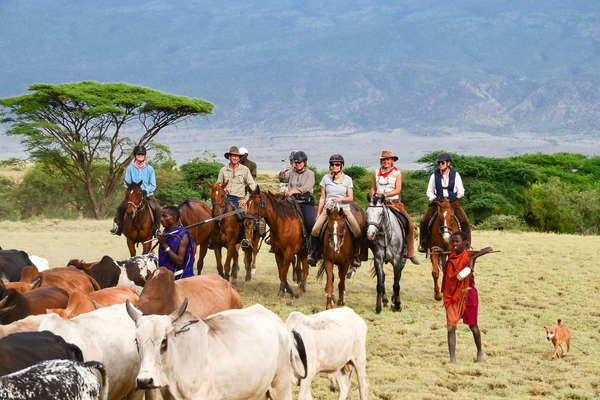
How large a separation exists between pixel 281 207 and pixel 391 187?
205 cm

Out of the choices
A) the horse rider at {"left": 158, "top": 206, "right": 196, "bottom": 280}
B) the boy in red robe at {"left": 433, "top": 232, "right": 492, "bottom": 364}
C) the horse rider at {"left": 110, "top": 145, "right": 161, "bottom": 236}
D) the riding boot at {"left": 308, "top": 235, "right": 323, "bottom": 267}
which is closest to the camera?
the boy in red robe at {"left": 433, "top": 232, "right": 492, "bottom": 364}

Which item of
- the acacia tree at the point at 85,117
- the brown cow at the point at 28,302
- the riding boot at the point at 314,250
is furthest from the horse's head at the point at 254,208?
the acacia tree at the point at 85,117

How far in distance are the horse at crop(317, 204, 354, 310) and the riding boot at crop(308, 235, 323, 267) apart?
395mm

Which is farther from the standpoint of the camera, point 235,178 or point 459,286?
point 235,178

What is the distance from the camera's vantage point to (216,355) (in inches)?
183

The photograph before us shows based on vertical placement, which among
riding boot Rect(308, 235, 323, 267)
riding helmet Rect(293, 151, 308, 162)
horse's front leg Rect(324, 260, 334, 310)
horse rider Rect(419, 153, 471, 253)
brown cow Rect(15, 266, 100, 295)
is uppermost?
riding helmet Rect(293, 151, 308, 162)

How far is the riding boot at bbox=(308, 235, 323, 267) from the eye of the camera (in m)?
11.3

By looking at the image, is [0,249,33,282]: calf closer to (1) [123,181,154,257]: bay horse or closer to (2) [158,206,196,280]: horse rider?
(2) [158,206,196,280]: horse rider

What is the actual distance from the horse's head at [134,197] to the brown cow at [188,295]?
6254 mm

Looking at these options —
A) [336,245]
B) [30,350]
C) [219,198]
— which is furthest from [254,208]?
[30,350]

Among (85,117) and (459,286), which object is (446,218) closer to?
(459,286)

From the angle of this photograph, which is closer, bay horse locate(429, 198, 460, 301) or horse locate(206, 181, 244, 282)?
bay horse locate(429, 198, 460, 301)

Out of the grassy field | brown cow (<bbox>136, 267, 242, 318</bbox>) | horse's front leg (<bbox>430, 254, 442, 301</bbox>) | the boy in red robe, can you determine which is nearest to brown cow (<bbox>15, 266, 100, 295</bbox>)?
brown cow (<bbox>136, 267, 242, 318</bbox>)

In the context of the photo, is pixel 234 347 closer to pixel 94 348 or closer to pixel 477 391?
pixel 94 348
